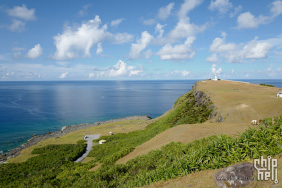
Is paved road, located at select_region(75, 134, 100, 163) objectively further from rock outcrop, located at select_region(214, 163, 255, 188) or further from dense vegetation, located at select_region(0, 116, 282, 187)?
rock outcrop, located at select_region(214, 163, 255, 188)

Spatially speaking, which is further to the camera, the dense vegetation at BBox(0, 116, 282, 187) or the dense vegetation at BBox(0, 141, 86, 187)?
the dense vegetation at BBox(0, 141, 86, 187)

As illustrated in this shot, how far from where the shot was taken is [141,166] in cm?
1591

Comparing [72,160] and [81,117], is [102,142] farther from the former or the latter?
[81,117]

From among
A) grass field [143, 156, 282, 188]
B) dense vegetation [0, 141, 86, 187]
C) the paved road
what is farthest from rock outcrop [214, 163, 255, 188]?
the paved road

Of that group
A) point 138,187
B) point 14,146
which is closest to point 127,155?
point 138,187

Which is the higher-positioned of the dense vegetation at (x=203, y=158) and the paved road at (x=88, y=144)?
the dense vegetation at (x=203, y=158)

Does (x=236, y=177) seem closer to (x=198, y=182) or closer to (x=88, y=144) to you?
(x=198, y=182)

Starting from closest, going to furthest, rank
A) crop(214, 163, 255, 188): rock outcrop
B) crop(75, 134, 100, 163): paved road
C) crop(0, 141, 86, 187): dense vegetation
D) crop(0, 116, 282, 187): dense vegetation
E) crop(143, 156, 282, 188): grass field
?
crop(143, 156, 282, 188): grass field → crop(214, 163, 255, 188): rock outcrop → crop(0, 116, 282, 187): dense vegetation → crop(0, 141, 86, 187): dense vegetation → crop(75, 134, 100, 163): paved road

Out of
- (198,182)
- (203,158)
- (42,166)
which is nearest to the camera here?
(198,182)

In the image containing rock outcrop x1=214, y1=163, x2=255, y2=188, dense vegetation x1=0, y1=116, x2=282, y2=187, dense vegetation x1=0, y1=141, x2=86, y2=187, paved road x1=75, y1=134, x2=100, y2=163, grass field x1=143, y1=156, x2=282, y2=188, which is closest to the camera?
grass field x1=143, y1=156, x2=282, y2=188

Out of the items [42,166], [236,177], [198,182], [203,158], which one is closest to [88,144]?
[42,166]

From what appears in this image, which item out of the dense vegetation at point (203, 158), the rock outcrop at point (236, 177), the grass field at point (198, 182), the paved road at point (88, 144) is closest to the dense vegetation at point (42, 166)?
the paved road at point (88, 144)

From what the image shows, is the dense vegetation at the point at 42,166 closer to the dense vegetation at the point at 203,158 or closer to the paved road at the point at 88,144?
the paved road at the point at 88,144

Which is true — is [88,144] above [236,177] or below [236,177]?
below
